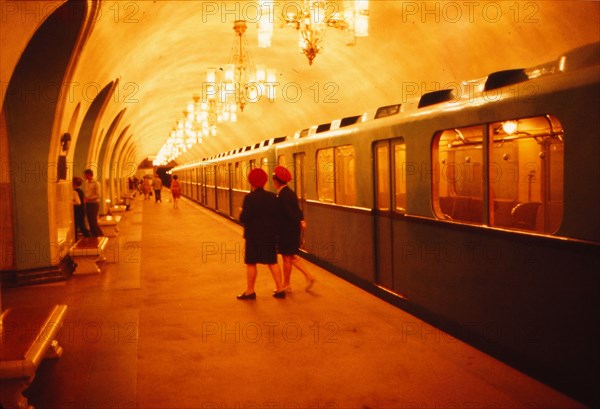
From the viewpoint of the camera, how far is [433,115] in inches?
213

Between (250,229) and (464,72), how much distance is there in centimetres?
543

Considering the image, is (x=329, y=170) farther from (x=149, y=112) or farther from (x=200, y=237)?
(x=149, y=112)

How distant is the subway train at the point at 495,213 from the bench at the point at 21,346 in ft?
10.8

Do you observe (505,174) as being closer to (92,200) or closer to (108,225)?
(92,200)

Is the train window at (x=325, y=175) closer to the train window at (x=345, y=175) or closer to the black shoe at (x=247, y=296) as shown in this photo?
the train window at (x=345, y=175)

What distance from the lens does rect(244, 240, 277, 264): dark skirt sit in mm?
6727

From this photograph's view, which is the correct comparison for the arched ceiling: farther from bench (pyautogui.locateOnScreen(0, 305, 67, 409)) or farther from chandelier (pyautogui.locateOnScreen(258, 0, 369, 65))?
bench (pyautogui.locateOnScreen(0, 305, 67, 409))

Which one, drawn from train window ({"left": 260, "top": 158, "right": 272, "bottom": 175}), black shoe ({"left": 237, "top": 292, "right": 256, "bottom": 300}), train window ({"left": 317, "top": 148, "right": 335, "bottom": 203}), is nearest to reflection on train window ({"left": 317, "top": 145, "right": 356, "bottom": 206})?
train window ({"left": 317, "top": 148, "right": 335, "bottom": 203})

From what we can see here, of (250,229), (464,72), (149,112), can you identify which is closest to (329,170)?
(250,229)

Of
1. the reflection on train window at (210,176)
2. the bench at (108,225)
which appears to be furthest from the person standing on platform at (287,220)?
the reflection on train window at (210,176)

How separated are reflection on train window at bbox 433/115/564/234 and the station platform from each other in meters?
1.24

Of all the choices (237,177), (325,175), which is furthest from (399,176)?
(237,177)

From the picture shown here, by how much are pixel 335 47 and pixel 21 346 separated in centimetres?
1018

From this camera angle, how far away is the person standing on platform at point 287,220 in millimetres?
6926
